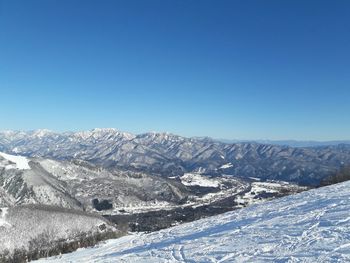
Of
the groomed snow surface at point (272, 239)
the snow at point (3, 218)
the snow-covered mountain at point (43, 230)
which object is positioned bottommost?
the snow-covered mountain at point (43, 230)

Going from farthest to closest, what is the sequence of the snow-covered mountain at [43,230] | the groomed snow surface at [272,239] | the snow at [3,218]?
the snow at [3,218]
the snow-covered mountain at [43,230]
the groomed snow surface at [272,239]

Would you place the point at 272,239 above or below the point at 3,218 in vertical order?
above

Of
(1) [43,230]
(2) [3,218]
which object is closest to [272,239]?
(1) [43,230]

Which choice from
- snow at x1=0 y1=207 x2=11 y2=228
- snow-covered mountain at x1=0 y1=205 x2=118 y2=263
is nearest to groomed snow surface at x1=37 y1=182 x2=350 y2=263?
snow-covered mountain at x1=0 y1=205 x2=118 y2=263

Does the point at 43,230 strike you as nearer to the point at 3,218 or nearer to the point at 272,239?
the point at 3,218

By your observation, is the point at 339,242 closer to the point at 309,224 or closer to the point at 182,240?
the point at 309,224

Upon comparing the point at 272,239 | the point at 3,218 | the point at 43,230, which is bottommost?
the point at 43,230

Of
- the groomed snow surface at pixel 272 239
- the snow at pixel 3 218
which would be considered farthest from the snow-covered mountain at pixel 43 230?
the groomed snow surface at pixel 272 239

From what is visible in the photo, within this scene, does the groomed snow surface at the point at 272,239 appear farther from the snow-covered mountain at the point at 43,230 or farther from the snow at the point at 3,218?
the snow at the point at 3,218

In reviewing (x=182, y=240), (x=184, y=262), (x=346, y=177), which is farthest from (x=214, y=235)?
(x=346, y=177)
